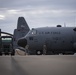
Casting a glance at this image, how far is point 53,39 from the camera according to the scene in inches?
1011

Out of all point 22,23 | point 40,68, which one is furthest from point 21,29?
point 40,68

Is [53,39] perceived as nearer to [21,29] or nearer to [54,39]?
[54,39]

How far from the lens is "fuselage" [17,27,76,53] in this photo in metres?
25.4

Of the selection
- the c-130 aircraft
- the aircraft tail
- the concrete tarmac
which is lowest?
the concrete tarmac

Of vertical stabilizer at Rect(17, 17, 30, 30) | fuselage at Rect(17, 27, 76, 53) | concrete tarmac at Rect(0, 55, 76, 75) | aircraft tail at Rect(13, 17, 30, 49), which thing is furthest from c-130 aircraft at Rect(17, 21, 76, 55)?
concrete tarmac at Rect(0, 55, 76, 75)

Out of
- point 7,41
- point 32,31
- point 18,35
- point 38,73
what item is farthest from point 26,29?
point 38,73

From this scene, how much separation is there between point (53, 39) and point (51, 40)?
0.73 ft

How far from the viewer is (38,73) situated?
399 cm

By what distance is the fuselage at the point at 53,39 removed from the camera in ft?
83.2

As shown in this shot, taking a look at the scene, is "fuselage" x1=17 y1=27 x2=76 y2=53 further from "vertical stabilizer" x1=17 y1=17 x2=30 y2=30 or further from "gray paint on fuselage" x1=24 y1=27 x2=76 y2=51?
"vertical stabilizer" x1=17 y1=17 x2=30 y2=30

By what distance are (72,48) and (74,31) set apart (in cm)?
171

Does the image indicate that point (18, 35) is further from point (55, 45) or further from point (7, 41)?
point (55, 45)

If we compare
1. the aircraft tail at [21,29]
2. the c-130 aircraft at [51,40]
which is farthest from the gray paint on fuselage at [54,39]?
the aircraft tail at [21,29]

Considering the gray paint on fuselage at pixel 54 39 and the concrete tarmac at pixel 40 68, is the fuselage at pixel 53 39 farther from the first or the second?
the concrete tarmac at pixel 40 68
